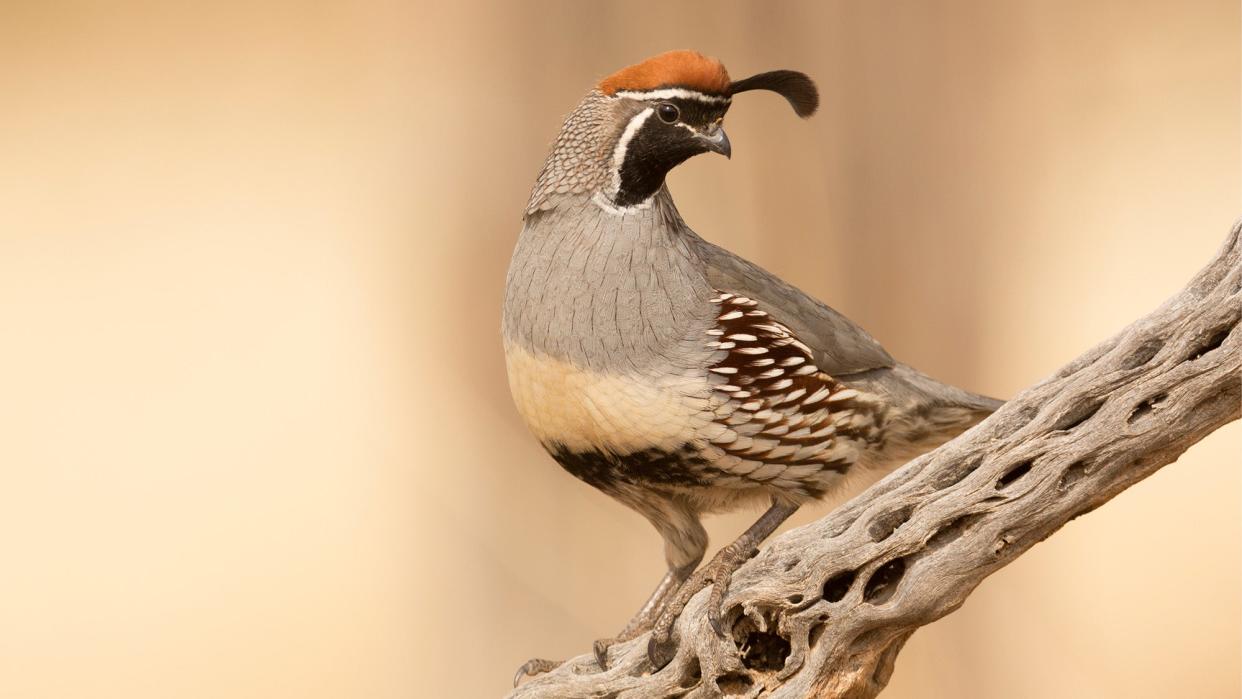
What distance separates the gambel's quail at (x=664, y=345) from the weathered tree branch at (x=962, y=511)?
10 centimetres

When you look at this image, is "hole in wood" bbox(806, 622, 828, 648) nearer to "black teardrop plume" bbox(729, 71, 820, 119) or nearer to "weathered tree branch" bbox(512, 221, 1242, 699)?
"weathered tree branch" bbox(512, 221, 1242, 699)

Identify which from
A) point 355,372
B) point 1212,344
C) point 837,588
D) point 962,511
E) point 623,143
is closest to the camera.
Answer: point 1212,344

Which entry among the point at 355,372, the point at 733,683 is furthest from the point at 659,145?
the point at 355,372

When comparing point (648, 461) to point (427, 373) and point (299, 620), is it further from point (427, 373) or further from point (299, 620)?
point (299, 620)

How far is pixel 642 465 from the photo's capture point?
2166 millimetres

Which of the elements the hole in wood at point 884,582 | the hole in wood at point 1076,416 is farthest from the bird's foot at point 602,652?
the hole in wood at point 1076,416

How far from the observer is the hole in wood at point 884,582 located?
1.97 m

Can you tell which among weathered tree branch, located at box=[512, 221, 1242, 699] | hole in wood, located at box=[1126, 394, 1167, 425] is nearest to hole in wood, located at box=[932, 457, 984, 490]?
weathered tree branch, located at box=[512, 221, 1242, 699]

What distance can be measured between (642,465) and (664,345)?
22 centimetres

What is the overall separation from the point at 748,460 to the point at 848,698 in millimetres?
445

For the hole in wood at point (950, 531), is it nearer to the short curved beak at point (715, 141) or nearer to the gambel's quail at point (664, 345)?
the gambel's quail at point (664, 345)

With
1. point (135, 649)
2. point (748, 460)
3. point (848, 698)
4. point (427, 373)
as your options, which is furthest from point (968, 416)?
point (135, 649)

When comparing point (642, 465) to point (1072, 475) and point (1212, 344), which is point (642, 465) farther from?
point (1212, 344)

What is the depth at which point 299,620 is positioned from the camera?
4.03 meters
